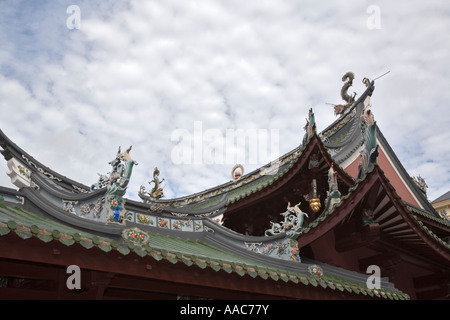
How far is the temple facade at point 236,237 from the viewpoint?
465 centimetres

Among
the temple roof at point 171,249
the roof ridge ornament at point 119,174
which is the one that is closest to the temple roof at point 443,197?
the temple roof at point 171,249

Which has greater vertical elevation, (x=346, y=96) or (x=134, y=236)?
(x=346, y=96)

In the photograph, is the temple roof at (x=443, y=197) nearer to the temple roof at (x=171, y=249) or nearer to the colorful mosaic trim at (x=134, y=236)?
the temple roof at (x=171, y=249)

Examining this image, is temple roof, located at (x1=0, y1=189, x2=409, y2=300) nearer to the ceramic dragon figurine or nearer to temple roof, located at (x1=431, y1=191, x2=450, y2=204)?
the ceramic dragon figurine

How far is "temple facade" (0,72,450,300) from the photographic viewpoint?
465cm

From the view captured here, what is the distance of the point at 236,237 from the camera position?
7715 mm

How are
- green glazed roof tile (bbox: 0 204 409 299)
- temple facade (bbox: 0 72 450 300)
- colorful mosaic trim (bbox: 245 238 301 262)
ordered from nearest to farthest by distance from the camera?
1. green glazed roof tile (bbox: 0 204 409 299)
2. temple facade (bbox: 0 72 450 300)
3. colorful mosaic trim (bbox: 245 238 301 262)

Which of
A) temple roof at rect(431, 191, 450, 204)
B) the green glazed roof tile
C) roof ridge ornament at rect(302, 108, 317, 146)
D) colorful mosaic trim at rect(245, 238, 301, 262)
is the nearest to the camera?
the green glazed roof tile

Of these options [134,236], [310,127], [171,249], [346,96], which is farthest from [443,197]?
[134,236]

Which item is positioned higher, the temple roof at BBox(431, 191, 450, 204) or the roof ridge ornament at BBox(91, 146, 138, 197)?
the temple roof at BBox(431, 191, 450, 204)
